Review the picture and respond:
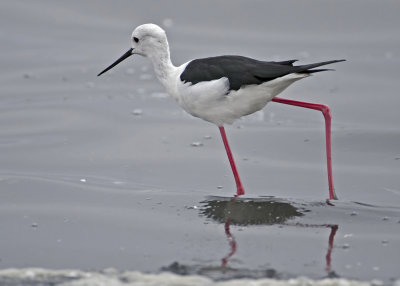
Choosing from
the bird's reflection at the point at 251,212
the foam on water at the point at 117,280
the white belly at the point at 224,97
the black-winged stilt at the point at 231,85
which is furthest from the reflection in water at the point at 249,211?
the foam on water at the point at 117,280

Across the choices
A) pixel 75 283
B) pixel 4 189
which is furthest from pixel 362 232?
pixel 4 189

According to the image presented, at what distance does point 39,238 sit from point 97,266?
0.70 metres

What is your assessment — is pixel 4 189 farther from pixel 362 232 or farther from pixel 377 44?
pixel 377 44

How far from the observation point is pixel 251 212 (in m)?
5.91

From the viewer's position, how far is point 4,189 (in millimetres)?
6523

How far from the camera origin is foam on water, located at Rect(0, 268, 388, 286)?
15.0ft

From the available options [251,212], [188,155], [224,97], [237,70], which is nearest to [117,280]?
[251,212]

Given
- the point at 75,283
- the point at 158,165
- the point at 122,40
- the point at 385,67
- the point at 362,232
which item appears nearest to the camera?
the point at 75,283

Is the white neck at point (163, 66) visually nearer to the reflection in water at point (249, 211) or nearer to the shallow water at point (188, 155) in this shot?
the shallow water at point (188, 155)

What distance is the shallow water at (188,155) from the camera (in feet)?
16.8

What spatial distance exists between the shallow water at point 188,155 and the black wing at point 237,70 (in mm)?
907

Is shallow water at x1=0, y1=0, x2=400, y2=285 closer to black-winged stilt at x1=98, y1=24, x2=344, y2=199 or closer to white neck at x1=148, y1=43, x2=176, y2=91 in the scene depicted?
black-winged stilt at x1=98, y1=24, x2=344, y2=199

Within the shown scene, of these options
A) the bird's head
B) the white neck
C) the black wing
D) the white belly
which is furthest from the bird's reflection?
the bird's head

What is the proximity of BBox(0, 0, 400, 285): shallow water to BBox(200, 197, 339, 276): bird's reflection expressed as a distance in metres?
0.02
